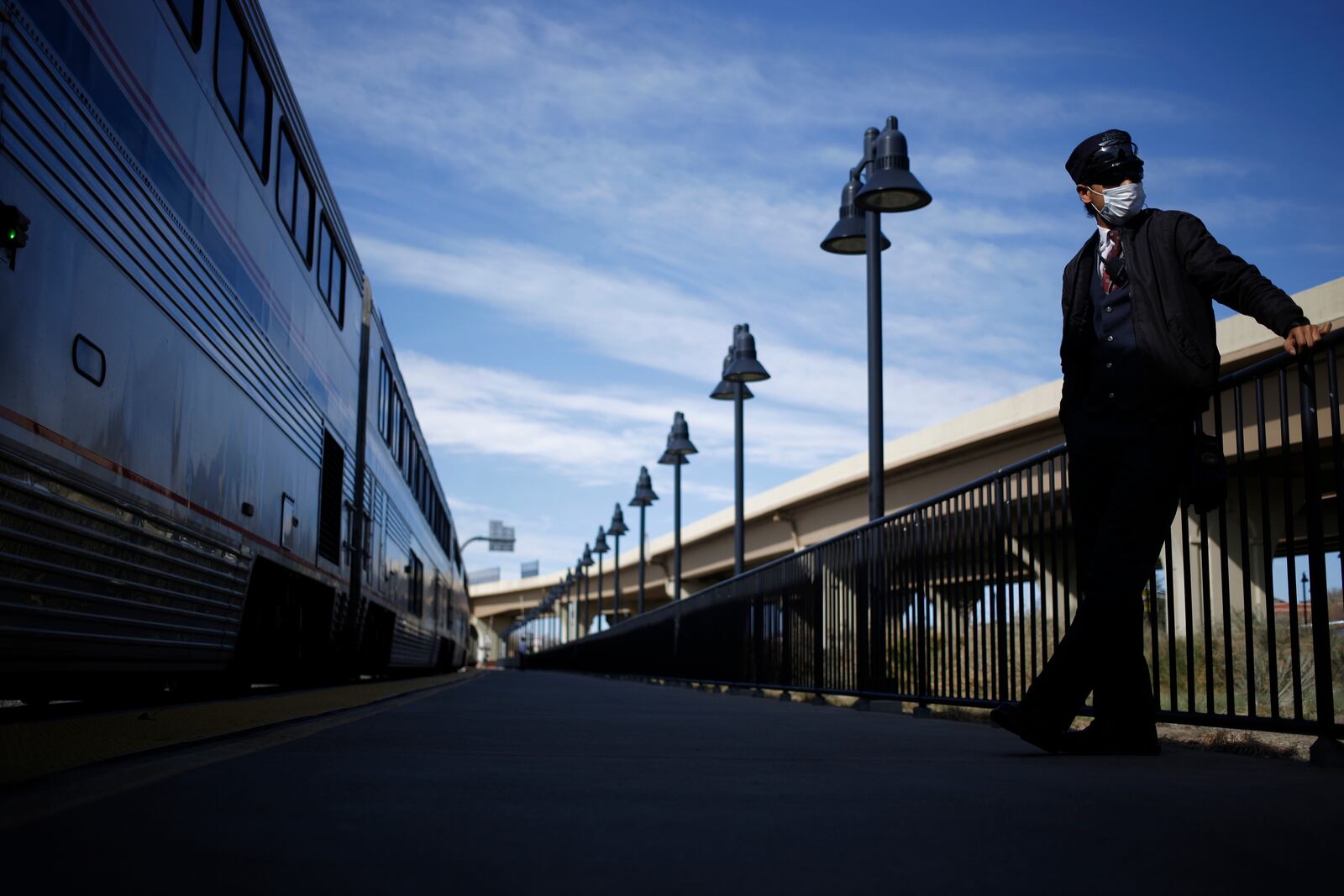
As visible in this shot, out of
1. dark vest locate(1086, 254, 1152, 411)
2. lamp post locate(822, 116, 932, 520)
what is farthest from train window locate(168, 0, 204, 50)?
lamp post locate(822, 116, 932, 520)

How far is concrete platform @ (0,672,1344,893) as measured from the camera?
213cm

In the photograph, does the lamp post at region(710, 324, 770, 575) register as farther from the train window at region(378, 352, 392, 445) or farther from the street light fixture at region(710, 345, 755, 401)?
the train window at region(378, 352, 392, 445)

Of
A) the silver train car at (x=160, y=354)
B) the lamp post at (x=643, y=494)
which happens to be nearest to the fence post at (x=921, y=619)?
the silver train car at (x=160, y=354)

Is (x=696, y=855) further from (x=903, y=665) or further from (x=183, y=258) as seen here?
(x=903, y=665)

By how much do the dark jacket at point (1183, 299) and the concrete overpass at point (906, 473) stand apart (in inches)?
353

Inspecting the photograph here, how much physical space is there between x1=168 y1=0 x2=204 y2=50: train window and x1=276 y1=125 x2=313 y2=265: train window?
2108mm

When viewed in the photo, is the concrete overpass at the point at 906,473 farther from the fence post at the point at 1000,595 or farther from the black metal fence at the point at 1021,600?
the fence post at the point at 1000,595

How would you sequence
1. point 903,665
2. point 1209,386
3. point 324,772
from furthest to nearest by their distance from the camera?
point 903,665 < point 1209,386 < point 324,772

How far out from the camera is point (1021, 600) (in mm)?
7488

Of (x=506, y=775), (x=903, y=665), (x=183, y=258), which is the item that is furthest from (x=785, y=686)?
(x=506, y=775)

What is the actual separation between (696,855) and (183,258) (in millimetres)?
5326

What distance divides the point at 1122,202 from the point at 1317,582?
1.51 meters

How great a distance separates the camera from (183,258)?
675 cm

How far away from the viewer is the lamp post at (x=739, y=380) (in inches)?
870
